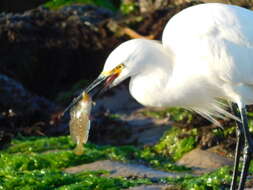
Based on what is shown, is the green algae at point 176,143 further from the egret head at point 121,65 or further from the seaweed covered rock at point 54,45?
the seaweed covered rock at point 54,45

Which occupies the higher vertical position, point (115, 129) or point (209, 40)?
point (209, 40)

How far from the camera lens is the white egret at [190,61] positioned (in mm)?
6379

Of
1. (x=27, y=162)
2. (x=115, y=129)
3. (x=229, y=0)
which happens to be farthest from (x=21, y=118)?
(x=229, y=0)

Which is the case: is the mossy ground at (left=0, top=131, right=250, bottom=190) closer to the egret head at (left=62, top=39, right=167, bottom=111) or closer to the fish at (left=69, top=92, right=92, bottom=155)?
the fish at (left=69, top=92, right=92, bottom=155)

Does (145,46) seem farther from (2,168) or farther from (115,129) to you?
Answer: (115,129)

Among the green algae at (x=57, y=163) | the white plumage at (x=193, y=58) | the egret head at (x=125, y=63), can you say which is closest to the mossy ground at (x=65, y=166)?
the green algae at (x=57, y=163)

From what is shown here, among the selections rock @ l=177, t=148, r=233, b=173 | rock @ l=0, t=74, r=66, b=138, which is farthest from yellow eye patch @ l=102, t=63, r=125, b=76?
rock @ l=0, t=74, r=66, b=138

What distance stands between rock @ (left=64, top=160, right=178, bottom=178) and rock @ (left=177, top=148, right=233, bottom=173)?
2.15 ft

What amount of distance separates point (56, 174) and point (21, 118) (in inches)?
144

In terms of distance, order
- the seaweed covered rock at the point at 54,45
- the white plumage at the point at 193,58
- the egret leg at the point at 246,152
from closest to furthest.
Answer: the white plumage at the point at 193,58 < the egret leg at the point at 246,152 < the seaweed covered rock at the point at 54,45

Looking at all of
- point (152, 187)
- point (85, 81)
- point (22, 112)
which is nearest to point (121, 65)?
point (152, 187)

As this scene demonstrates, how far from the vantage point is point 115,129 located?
10914 mm

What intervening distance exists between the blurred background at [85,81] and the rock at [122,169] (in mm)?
509

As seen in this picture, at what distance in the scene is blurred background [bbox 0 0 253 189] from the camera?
9789 mm
